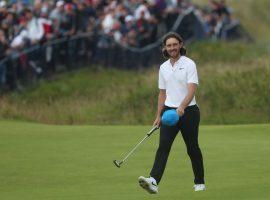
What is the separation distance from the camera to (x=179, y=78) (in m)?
13.5

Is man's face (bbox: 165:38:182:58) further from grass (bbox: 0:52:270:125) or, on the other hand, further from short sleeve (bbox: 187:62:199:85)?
grass (bbox: 0:52:270:125)

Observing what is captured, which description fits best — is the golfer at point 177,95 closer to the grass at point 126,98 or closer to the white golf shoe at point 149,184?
the white golf shoe at point 149,184

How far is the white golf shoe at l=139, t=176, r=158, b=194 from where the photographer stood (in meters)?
13.1

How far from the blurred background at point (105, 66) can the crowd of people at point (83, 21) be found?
3cm

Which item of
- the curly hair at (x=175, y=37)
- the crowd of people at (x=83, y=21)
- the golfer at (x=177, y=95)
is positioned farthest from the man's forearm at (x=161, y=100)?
the crowd of people at (x=83, y=21)

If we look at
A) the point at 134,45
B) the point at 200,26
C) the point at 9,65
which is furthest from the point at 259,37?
the point at 9,65

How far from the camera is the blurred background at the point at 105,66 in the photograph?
27078mm

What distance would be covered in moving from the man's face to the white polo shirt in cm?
10

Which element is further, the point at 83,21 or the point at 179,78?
the point at 83,21

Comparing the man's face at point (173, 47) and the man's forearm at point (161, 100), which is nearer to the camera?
the man's face at point (173, 47)

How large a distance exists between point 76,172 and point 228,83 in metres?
13.0

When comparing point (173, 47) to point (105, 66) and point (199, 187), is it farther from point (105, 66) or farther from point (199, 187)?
point (105, 66)

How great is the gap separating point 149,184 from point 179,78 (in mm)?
1417

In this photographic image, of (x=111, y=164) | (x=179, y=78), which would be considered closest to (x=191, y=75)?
(x=179, y=78)
